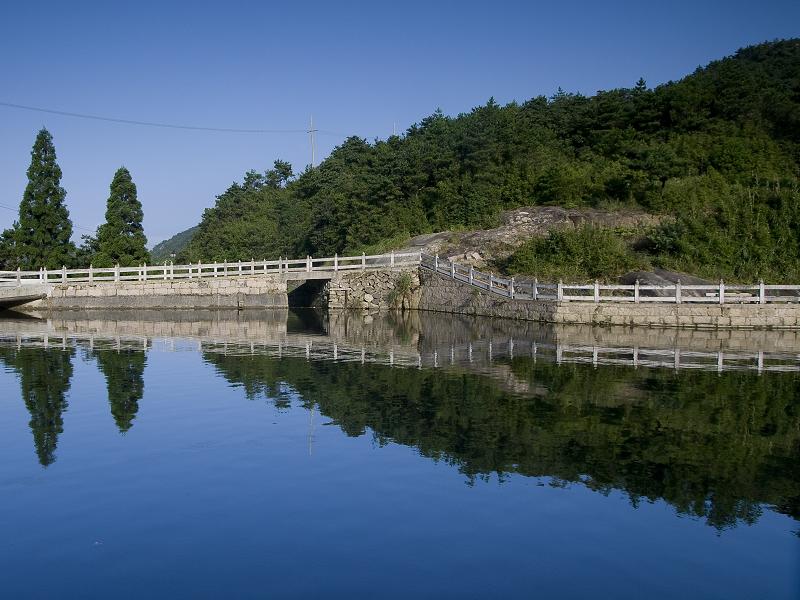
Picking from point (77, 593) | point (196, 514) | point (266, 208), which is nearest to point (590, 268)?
point (196, 514)

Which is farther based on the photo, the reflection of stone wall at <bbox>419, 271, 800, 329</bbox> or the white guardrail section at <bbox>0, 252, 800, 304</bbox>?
the white guardrail section at <bbox>0, 252, 800, 304</bbox>

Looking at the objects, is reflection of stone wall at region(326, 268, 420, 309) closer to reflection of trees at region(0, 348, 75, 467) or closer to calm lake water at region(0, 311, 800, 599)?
reflection of trees at region(0, 348, 75, 467)

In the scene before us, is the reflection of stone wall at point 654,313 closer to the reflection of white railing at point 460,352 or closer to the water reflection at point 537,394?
the water reflection at point 537,394

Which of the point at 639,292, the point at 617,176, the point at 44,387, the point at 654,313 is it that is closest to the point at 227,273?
the point at 617,176

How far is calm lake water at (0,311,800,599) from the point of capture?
7703 millimetres

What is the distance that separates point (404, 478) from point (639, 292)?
74.4 ft

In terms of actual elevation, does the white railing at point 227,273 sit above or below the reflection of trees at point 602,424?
above

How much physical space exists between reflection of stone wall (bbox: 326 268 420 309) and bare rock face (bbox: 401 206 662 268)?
2.60 metres

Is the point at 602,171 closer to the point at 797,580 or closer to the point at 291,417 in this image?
the point at 291,417

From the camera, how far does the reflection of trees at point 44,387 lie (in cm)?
1332

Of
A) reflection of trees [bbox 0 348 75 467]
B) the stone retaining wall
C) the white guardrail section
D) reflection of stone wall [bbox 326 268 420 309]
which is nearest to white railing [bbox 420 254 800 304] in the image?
the white guardrail section

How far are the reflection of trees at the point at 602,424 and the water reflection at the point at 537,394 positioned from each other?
1.6 inches

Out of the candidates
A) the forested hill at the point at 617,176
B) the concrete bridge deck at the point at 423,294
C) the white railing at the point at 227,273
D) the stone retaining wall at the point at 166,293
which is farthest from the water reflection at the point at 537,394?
the stone retaining wall at the point at 166,293

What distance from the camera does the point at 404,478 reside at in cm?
1080
